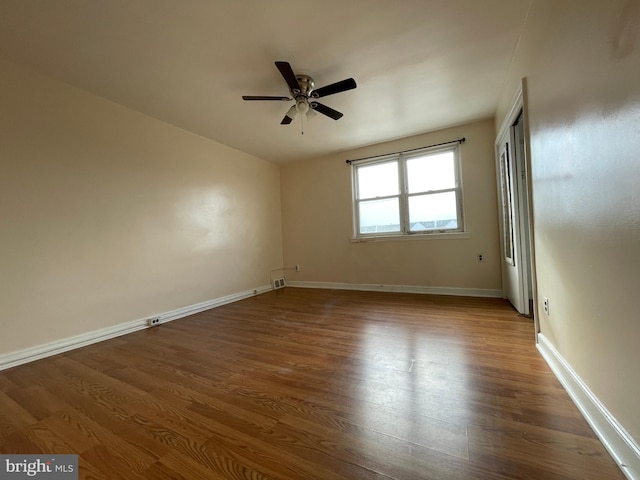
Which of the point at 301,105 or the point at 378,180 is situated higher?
the point at 301,105

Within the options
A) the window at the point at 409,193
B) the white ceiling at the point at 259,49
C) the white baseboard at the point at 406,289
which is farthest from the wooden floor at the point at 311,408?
the white ceiling at the point at 259,49

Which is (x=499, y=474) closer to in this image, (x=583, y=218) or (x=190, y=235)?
(x=583, y=218)

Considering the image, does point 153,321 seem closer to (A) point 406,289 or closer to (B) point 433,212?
(A) point 406,289

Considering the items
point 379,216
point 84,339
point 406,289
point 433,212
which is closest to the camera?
point 84,339

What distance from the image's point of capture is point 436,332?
2332 millimetres

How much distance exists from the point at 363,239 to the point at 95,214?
366cm

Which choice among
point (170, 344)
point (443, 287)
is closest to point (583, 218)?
point (443, 287)

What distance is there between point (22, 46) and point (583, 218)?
4.00 m

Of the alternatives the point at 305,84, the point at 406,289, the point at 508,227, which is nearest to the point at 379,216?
the point at 406,289

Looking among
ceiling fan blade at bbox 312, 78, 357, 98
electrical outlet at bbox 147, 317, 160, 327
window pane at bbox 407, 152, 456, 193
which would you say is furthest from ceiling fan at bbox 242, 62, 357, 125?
electrical outlet at bbox 147, 317, 160, 327

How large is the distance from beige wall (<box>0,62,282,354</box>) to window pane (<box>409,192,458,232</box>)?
3159 mm

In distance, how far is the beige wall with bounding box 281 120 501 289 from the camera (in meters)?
3.58

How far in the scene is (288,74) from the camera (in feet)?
6.82

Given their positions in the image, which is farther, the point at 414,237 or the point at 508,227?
the point at 414,237
